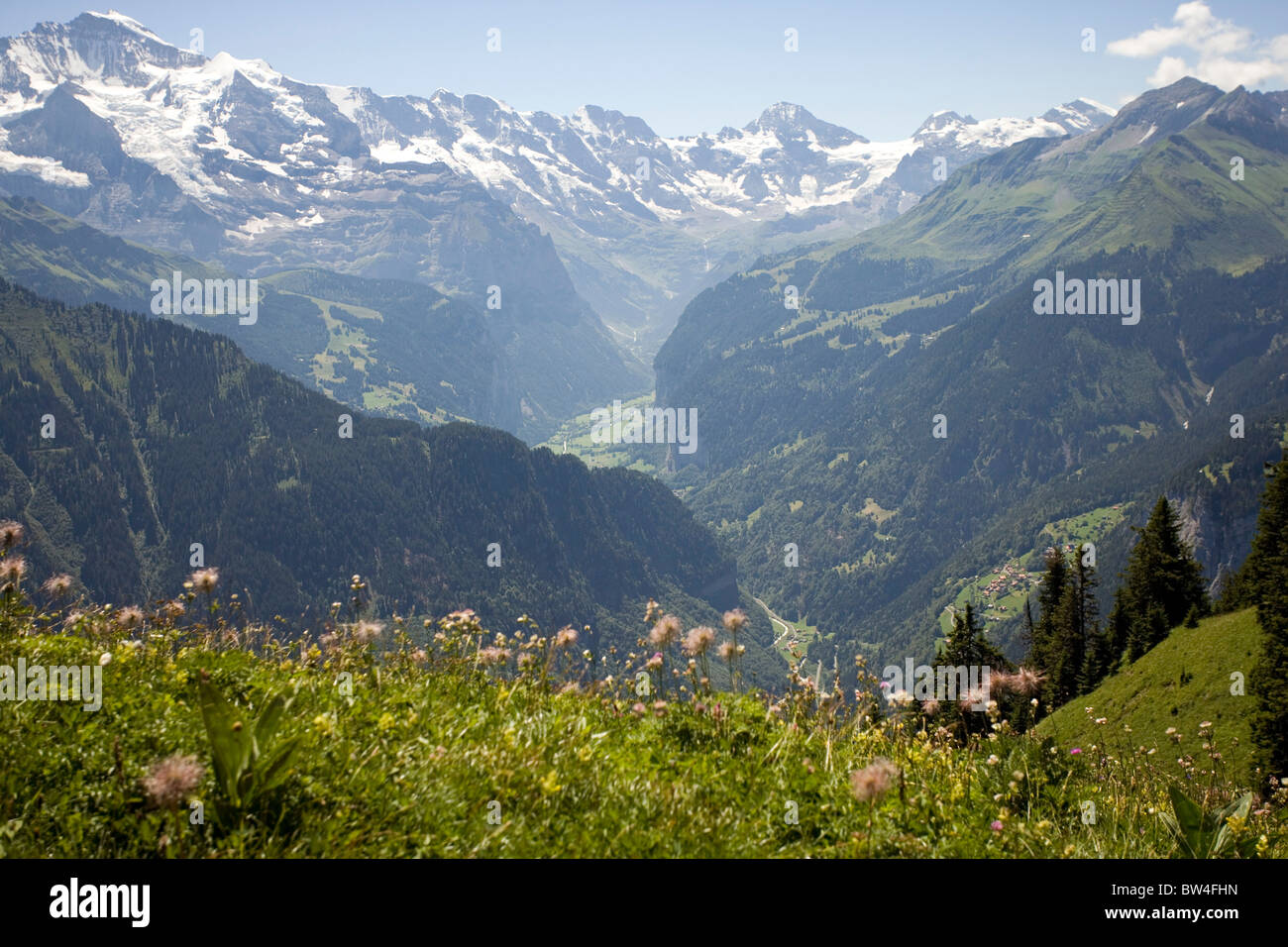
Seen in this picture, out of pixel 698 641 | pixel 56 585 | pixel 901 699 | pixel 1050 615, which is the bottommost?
pixel 1050 615

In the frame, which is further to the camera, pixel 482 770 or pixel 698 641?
pixel 698 641

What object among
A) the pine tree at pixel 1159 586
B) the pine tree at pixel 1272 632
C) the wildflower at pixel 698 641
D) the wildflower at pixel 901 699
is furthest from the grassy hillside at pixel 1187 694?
the wildflower at pixel 698 641

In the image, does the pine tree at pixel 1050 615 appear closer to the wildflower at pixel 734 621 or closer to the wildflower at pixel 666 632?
the wildflower at pixel 734 621

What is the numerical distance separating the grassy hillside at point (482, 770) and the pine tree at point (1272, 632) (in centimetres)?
2955

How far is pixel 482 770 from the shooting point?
5.64 m

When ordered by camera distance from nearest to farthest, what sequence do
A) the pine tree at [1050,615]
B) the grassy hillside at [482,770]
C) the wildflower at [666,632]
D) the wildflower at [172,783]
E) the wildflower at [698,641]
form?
the wildflower at [172,783], the grassy hillside at [482,770], the wildflower at [698,641], the wildflower at [666,632], the pine tree at [1050,615]

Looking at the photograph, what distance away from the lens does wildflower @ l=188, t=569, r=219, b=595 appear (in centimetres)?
912

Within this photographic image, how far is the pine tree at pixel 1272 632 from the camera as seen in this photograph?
115 ft

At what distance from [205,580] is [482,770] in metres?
5.51

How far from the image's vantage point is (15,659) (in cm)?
674

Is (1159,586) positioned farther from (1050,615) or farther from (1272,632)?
(1272,632)

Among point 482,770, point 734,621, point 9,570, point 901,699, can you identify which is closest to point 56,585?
point 9,570

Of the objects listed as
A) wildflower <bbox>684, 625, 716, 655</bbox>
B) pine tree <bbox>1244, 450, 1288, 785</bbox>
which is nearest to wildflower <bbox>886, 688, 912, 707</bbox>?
wildflower <bbox>684, 625, 716, 655</bbox>

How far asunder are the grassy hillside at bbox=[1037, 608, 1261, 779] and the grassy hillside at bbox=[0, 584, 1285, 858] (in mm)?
36052
